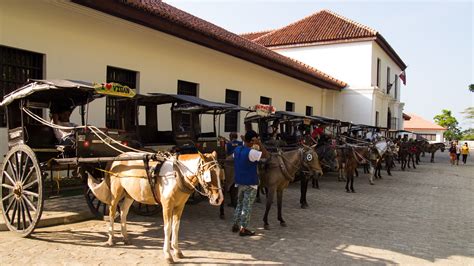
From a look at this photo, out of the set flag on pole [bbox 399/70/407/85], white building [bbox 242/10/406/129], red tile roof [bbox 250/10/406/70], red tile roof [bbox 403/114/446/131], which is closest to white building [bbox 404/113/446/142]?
red tile roof [bbox 403/114/446/131]

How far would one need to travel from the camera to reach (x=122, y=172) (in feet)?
18.5

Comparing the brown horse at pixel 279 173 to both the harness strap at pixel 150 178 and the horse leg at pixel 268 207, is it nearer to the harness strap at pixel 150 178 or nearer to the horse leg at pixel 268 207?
the horse leg at pixel 268 207

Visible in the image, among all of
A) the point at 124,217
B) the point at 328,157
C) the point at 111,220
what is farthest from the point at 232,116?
the point at 111,220

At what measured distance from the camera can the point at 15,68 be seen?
827cm

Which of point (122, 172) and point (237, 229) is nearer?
point (122, 172)

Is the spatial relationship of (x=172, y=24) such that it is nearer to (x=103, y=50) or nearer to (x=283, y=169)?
(x=103, y=50)

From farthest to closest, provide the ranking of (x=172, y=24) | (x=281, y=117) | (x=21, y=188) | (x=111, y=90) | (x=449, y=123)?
(x=449, y=123) → (x=281, y=117) → (x=172, y=24) → (x=21, y=188) → (x=111, y=90)

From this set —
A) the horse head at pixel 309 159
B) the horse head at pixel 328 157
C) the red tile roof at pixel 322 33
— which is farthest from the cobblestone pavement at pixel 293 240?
the red tile roof at pixel 322 33

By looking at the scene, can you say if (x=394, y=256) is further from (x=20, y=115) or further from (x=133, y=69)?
(x=133, y=69)

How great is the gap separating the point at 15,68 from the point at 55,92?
8.25 feet

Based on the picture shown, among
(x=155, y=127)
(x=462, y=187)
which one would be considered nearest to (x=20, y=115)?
(x=155, y=127)

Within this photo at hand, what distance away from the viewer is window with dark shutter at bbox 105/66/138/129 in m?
10.1

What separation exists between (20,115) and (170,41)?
634 cm

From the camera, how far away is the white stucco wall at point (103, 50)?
8.32 meters
